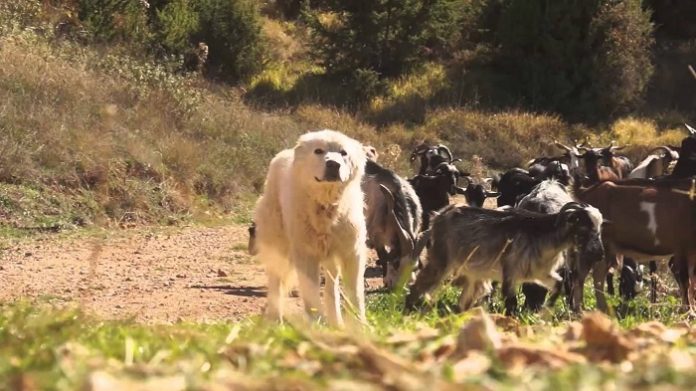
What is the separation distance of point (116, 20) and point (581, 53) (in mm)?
15014

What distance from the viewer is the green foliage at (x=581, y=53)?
3728 centimetres

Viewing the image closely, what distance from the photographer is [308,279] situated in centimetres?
882

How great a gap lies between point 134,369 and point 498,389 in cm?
111

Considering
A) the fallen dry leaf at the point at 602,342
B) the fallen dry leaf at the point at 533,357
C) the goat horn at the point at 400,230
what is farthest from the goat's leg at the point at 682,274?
the fallen dry leaf at the point at 533,357

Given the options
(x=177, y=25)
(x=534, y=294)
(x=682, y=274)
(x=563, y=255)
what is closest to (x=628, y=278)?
(x=682, y=274)

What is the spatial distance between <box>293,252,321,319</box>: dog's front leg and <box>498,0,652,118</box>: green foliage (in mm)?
29402

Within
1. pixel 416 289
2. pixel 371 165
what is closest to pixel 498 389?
pixel 416 289

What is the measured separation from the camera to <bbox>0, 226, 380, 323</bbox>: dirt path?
39.4ft

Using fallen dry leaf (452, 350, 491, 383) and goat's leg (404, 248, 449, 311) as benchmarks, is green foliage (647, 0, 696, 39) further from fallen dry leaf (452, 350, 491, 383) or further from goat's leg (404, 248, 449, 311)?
fallen dry leaf (452, 350, 491, 383)

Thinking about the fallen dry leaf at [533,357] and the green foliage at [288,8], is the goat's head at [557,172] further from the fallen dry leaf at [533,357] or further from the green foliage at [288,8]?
the green foliage at [288,8]

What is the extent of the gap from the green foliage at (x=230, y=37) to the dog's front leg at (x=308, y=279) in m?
26.6

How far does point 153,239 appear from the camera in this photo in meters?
17.7

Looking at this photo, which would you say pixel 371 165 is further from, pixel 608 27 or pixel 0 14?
pixel 608 27

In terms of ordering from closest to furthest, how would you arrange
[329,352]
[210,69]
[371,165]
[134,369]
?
[134,369]
[329,352]
[371,165]
[210,69]
